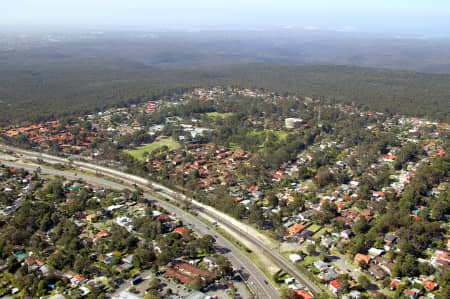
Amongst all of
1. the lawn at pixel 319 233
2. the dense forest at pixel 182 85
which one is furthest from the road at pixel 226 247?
the dense forest at pixel 182 85

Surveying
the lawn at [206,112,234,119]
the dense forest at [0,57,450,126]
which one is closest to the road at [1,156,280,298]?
the dense forest at [0,57,450,126]

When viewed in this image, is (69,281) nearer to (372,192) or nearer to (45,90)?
(372,192)

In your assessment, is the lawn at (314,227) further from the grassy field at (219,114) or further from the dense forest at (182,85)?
the dense forest at (182,85)

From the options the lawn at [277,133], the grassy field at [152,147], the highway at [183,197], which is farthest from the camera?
the lawn at [277,133]

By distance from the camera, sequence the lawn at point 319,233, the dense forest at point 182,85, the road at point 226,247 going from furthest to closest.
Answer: the dense forest at point 182,85, the lawn at point 319,233, the road at point 226,247

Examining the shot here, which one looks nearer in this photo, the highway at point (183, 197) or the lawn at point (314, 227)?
the highway at point (183, 197)

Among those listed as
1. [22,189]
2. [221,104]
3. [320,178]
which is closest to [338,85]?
[221,104]
